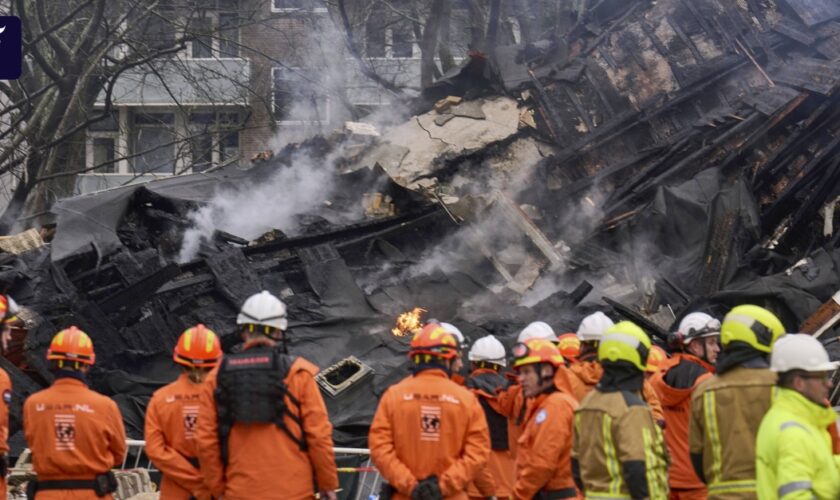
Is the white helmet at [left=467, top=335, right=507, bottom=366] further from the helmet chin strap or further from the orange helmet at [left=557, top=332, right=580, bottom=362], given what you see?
the helmet chin strap

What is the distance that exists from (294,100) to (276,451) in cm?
2203

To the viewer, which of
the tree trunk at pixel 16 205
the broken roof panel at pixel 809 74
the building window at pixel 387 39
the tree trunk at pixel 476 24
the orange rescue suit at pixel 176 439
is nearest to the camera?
the orange rescue suit at pixel 176 439

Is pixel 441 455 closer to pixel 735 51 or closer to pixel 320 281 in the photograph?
pixel 320 281

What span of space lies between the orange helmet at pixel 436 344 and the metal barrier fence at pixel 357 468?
3.59 m

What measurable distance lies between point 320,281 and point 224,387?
7.35m

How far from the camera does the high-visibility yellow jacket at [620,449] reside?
17.0 feet

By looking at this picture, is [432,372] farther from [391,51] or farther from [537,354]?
[391,51]

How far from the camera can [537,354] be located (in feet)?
20.3

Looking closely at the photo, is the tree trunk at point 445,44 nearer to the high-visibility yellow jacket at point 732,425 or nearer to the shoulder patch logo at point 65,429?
the shoulder patch logo at point 65,429

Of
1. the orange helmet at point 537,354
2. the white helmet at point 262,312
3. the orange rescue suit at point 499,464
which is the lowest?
the orange rescue suit at point 499,464

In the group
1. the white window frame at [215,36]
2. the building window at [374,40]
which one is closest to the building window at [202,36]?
the white window frame at [215,36]

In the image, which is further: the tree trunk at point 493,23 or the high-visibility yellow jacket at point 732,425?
the tree trunk at point 493,23

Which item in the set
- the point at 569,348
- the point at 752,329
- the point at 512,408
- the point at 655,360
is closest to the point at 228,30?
the point at 569,348

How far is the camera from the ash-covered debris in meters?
12.3
